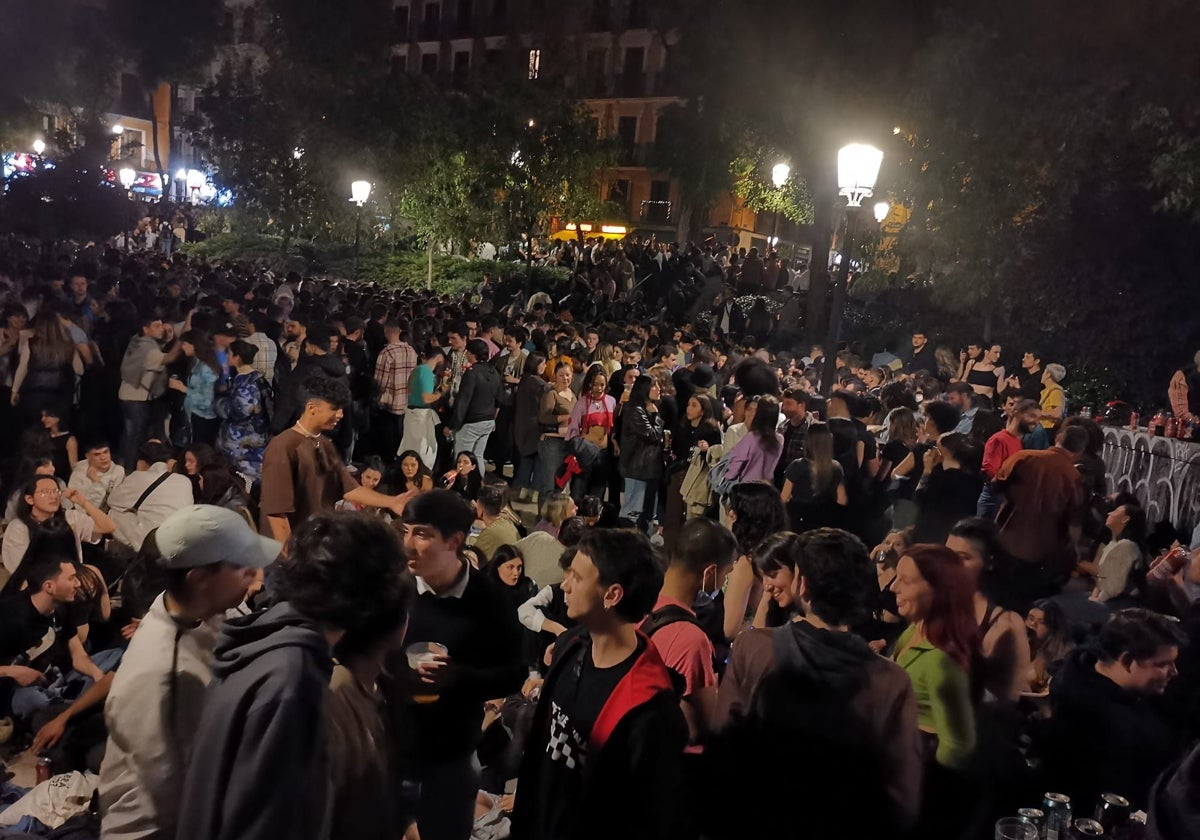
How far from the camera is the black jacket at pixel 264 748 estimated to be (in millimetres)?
2139

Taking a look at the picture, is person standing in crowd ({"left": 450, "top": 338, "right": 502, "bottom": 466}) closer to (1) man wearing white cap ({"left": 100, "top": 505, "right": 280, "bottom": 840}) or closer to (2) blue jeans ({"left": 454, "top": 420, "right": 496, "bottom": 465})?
(2) blue jeans ({"left": 454, "top": 420, "right": 496, "bottom": 465})

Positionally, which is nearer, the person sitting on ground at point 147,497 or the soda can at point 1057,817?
the soda can at point 1057,817

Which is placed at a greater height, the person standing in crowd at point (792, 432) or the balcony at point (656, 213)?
the balcony at point (656, 213)

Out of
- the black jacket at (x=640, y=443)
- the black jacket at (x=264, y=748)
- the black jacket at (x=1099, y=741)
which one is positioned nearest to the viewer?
the black jacket at (x=264, y=748)

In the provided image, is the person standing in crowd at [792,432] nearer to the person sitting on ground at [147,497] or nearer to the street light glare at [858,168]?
the street light glare at [858,168]

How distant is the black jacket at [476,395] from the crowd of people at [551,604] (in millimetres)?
32

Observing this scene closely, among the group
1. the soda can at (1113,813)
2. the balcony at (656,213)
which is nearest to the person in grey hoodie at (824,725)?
the soda can at (1113,813)

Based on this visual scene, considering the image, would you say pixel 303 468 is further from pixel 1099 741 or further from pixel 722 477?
pixel 1099 741

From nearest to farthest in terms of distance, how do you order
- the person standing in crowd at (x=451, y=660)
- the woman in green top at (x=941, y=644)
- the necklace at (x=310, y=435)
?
1. the person standing in crowd at (x=451, y=660)
2. the woman in green top at (x=941, y=644)
3. the necklace at (x=310, y=435)

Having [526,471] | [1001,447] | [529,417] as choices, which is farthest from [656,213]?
[1001,447]

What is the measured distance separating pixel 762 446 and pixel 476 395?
9.65ft

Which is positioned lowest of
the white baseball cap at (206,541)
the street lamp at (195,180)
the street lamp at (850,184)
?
the white baseball cap at (206,541)

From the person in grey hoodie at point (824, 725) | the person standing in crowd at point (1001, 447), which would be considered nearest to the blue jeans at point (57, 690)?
the person in grey hoodie at point (824, 725)

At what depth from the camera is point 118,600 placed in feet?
19.9
